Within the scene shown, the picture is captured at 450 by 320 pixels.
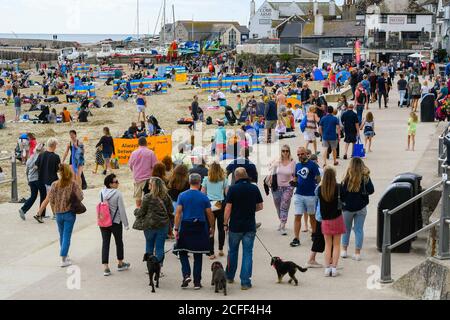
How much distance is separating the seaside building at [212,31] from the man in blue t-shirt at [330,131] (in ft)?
345

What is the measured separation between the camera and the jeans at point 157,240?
9250 mm

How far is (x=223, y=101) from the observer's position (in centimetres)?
3784

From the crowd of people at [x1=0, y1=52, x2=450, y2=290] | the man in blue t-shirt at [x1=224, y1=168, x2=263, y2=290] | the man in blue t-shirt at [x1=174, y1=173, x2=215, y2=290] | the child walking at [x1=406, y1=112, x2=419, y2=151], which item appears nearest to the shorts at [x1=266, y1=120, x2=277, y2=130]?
the child walking at [x1=406, y1=112, x2=419, y2=151]

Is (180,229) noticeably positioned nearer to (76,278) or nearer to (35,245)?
(76,278)

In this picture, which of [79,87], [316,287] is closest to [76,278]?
[316,287]

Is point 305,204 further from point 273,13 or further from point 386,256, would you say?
point 273,13

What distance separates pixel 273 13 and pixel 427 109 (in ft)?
262

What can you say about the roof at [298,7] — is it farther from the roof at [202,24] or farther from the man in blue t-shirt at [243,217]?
the man in blue t-shirt at [243,217]

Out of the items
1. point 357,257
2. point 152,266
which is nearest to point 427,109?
point 357,257

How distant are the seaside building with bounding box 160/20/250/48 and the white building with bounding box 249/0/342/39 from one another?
16616 mm

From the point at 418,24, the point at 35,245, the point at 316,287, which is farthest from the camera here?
the point at 418,24

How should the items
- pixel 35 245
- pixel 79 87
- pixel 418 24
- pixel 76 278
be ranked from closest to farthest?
pixel 76 278 < pixel 35 245 < pixel 79 87 < pixel 418 24

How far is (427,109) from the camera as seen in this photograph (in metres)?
23.4
